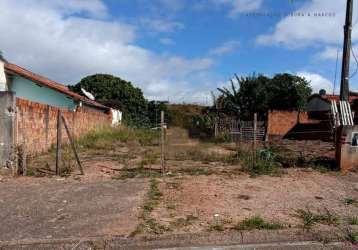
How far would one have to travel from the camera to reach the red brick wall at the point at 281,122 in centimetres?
2830

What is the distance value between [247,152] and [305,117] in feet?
62.9

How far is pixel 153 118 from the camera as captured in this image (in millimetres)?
44719

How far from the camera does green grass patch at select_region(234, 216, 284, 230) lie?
223 inches

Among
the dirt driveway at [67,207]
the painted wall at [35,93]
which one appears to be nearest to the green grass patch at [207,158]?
the dirt driveway at [67,207]

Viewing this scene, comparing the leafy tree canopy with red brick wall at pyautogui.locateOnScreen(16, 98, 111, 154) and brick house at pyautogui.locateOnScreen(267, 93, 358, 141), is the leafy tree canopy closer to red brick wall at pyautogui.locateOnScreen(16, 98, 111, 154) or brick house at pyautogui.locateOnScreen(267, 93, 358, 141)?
brick house at pyautogui.locateOnScreen(267, 93, 358, 141)

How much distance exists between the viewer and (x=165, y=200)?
7.43 meters

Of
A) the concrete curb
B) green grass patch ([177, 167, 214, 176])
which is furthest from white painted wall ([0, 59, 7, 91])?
the concrete curb

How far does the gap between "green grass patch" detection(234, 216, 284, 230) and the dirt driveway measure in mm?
1552

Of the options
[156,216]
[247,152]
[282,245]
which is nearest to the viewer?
[282,245]

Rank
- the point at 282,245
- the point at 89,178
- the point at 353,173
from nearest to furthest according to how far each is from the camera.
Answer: the point at 282,245 → the point at 89,178 → the point at 353,173

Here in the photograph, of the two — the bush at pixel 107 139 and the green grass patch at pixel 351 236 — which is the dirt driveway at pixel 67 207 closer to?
the green grass patch at pixel 351 236

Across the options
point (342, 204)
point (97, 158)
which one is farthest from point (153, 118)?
point (342, 204)

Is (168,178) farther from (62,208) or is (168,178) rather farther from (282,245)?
(282,245)

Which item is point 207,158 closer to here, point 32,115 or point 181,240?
point 32,115
